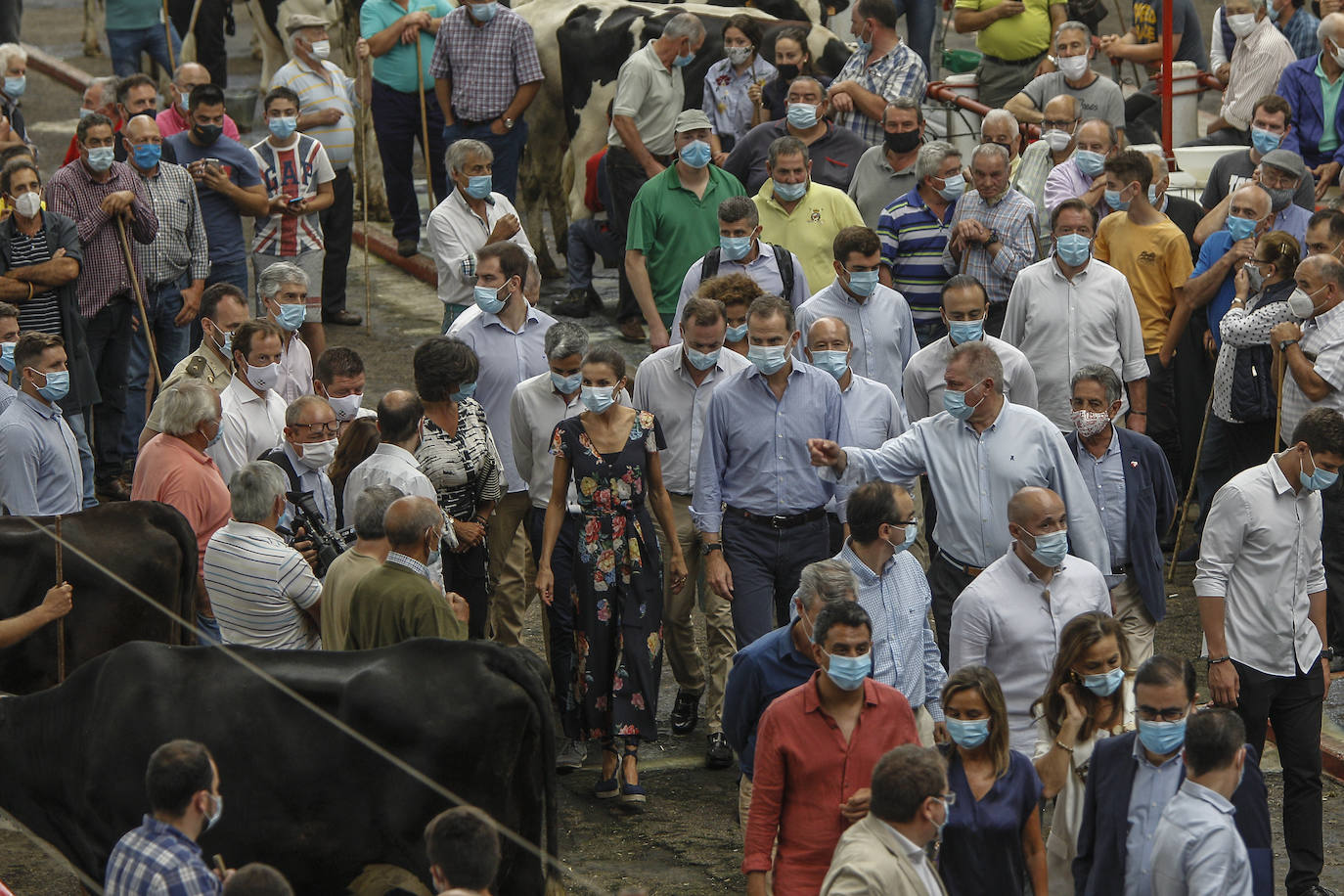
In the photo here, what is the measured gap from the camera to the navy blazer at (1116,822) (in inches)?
256

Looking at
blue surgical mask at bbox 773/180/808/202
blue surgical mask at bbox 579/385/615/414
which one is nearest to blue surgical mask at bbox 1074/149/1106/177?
blue surgical mask at bbox 773/180/808/202

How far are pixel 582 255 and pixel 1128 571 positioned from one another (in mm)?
6982

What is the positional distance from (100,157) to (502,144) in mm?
3707

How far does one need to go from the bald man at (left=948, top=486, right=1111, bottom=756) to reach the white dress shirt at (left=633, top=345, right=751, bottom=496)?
2216mm

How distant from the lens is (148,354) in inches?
481

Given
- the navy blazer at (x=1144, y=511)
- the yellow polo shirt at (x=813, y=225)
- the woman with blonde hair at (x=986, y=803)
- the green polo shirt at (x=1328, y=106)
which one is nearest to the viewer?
the woman with blonde hair at (x=986, y=803)

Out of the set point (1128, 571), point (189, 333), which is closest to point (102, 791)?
point (1128, 571)

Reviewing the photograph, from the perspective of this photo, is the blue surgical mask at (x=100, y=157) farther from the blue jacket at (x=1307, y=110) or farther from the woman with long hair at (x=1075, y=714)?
the blue jacket at (x=1307, y=110)

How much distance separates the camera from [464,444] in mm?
9195

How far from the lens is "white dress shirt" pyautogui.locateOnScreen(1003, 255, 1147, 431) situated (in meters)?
10.2

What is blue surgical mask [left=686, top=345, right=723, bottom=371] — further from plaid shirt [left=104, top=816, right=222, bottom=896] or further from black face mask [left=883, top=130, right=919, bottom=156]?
plaid shirt [left=104, top=816, right=222, bottom=896]

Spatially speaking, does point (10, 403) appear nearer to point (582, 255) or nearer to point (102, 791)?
point (102, 791)

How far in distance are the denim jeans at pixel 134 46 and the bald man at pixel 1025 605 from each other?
12.7m

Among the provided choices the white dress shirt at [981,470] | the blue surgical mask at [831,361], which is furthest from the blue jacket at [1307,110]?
the white dress shirt at [981,470]
